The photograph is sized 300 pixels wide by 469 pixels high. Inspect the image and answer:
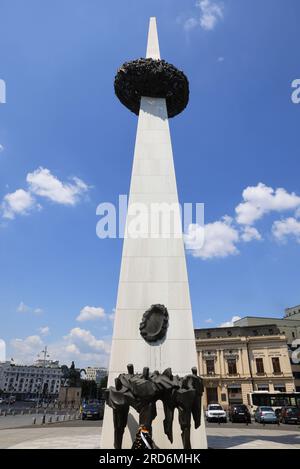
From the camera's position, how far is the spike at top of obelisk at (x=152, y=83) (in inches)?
674

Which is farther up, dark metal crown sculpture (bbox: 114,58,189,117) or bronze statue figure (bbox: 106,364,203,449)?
dark metal crown sculpture (bbox: 114,58,189,117)

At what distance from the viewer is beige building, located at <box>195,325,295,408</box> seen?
4625 cm

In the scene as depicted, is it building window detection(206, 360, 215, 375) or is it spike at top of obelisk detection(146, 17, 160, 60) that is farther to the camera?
building window detection(206, 360, 215, 375)

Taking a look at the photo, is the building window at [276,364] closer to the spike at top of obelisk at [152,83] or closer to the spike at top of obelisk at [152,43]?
the spike at top of obelisk at [152,83]

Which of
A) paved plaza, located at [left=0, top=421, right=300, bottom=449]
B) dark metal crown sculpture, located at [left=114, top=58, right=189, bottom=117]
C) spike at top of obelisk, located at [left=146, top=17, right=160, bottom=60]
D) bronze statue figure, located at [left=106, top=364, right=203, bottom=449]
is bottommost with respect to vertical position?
paved plaza, located at [left=0, top=421, right=300, bottom=449]

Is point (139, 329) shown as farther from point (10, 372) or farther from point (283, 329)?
point (10, 372)

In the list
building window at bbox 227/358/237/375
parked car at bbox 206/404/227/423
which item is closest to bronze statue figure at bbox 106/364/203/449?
parked car at bbox 206/404/227/423

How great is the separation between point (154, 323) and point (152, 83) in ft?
40.9

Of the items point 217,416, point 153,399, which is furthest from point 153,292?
point 217,416

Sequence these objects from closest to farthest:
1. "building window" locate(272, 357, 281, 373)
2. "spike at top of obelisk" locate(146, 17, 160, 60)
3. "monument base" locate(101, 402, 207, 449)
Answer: "monument base" locate(101, 402, 207, 449) < "spike at top of obelisk" locate(146, 17, 160, 60) < "building window" locate(272, 357, 281, 373)

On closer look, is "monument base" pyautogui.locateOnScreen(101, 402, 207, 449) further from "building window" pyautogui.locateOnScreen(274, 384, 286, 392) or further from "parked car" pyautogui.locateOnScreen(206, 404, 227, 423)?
"building window" pyautogui.locateOnScreen(274, 384, 286, 392)

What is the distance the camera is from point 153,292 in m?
13.0
